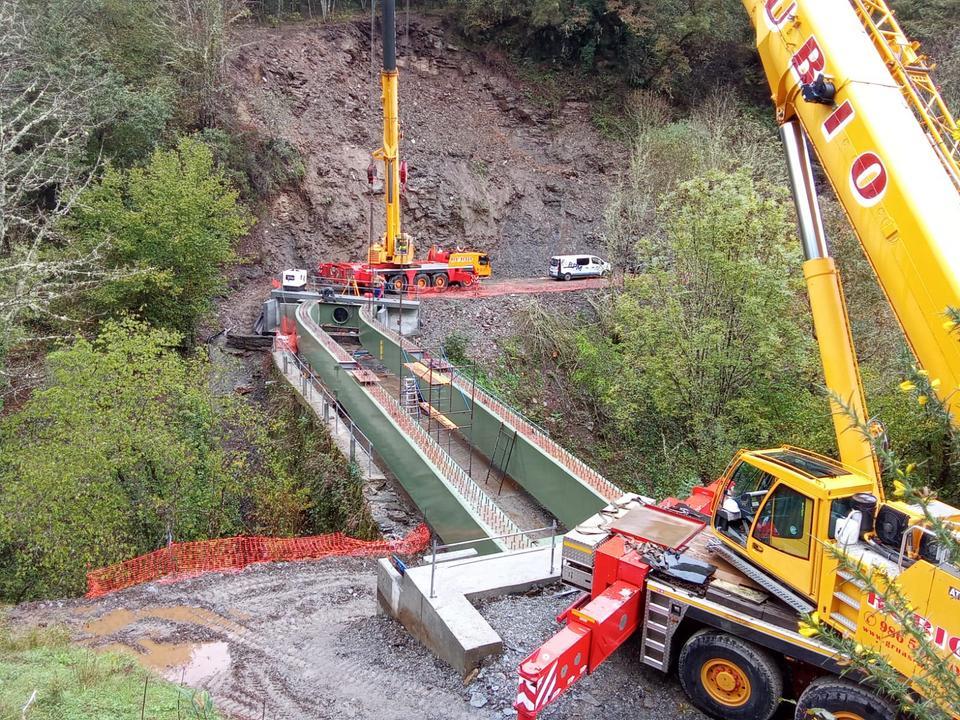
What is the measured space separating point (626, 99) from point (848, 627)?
40733mm

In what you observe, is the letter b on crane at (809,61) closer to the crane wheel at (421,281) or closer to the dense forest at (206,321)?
the dense forest at (206,321)

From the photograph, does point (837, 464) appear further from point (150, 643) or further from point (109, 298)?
point (109, 298)

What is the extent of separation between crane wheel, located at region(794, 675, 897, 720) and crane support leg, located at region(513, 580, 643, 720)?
1.78 metres

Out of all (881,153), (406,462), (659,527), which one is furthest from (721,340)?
(881,153)

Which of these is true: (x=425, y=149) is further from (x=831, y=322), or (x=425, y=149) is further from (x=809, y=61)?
(x=831, y=322)

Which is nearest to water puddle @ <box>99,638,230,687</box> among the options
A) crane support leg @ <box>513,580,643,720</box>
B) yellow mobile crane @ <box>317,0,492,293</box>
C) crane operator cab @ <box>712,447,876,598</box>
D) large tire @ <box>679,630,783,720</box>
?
crane support leg @ <box>513,580,643,720</box>

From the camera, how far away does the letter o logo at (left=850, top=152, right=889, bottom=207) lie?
639 cm

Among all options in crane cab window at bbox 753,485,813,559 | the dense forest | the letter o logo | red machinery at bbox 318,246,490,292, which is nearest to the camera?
the letter o logo

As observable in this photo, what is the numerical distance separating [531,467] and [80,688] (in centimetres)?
948

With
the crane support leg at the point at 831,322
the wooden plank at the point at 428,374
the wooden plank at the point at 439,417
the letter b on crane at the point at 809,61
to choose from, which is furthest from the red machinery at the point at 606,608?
the wooden plank at the point at 428,374

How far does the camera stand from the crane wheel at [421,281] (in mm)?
28936

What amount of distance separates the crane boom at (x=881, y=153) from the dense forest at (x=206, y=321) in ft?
5.29

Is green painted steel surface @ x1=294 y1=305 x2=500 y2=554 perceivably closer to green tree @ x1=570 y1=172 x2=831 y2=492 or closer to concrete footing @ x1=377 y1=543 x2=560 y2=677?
concrete footing @ x1=377 y1=543 x2=560 y2=677

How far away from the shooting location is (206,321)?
90.3ft
